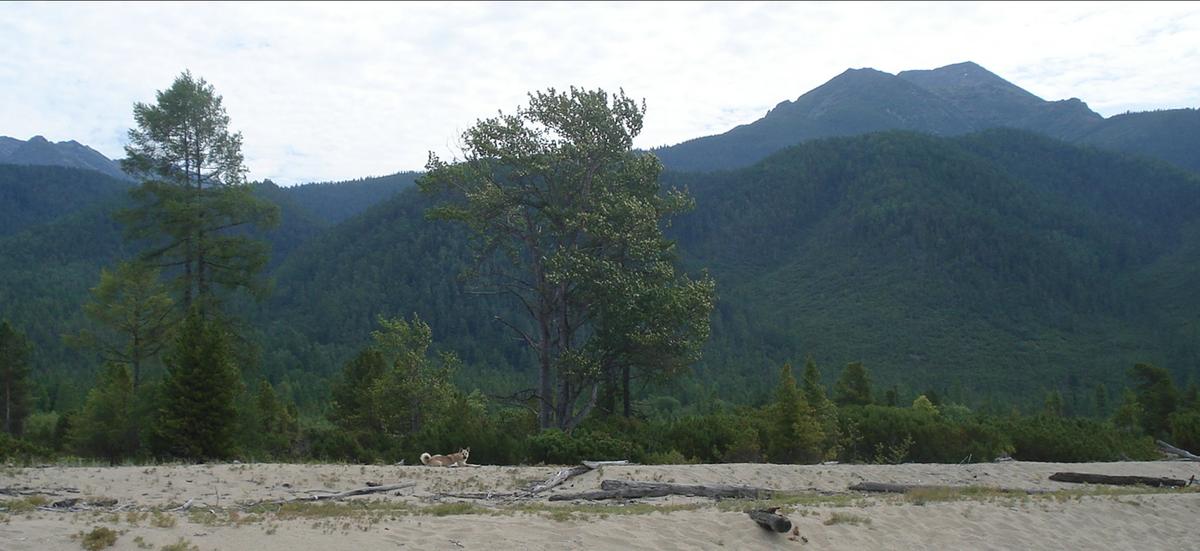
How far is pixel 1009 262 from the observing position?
438 feet

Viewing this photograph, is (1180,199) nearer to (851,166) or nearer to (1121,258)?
(1121,258)

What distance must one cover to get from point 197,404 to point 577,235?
11.2 m

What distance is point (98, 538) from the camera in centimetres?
798

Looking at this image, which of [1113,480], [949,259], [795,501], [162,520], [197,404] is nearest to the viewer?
[162,520]

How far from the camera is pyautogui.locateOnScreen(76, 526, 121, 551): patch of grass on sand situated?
787cm

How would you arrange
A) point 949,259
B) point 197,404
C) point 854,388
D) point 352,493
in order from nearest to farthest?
1. point 352,493
2. point 197,404
3. point 854,388
4. point 949,259

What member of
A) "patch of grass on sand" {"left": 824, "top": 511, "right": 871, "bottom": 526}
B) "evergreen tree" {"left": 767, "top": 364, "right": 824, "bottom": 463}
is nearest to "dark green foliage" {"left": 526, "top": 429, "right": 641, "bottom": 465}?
"evergreen tree" {"left": 767, "top": 364, "right": 824, "bottom": 463}

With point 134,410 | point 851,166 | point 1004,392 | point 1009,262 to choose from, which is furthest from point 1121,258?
point 134,410

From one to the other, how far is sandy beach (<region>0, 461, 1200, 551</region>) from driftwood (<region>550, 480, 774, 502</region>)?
0.24 meters

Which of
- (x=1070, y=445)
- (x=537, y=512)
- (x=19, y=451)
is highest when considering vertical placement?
(x=537, y=512)

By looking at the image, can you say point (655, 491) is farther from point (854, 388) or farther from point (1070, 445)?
point (854, 388)

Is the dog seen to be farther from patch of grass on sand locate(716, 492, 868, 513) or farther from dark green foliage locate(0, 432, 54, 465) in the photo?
dark green foliage locate(0, 432, 54, 465)

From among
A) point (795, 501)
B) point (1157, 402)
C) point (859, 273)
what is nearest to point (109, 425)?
point (795, 501)

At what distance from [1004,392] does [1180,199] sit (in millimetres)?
104774
